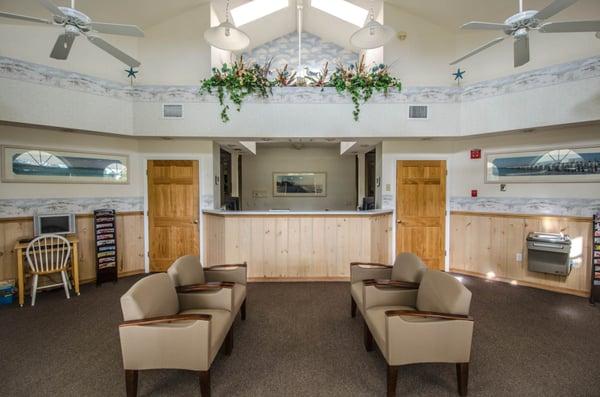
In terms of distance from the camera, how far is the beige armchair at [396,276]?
2.58 meters

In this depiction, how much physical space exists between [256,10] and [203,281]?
16.5ft

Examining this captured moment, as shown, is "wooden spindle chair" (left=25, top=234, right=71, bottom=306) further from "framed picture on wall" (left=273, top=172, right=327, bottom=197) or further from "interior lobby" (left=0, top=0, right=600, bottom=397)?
"framed picture on wall" (left=273, top=172, right=327, bottom=197)

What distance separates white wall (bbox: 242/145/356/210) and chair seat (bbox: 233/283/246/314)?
18.3 feet

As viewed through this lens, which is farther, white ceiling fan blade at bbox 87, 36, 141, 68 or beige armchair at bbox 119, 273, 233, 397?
white ceiling fan blade at bbox 87, 36, 141, 68

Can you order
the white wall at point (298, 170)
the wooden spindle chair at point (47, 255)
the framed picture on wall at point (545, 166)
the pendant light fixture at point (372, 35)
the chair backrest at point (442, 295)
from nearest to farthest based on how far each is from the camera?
1. the chair backrest at point (442, 295)
2. the pendant light fixture at point (372, 35)
3. the wooden spindle chair at point (47, 255)
4. the framed picture on wall at point (545, 166)
5. the white wall at point (298, 170)

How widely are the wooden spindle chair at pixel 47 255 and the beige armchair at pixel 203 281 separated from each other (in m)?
2.20

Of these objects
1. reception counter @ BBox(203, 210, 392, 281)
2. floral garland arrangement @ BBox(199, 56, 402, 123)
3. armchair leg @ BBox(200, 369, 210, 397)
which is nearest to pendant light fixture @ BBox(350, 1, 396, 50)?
floral garland arrangement @ BBox(199, 56, 402, 123)

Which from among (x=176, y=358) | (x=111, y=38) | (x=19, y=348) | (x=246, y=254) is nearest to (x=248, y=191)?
(x=246, y=254)

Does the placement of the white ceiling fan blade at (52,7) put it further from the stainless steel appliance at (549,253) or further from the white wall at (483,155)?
the stainless steel appliance at (549,253)

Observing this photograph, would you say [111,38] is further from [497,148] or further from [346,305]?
[497,148]

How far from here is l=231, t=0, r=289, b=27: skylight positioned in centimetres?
507

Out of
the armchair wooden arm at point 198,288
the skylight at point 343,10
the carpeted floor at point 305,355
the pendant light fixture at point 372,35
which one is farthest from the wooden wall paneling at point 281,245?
the skylight at point 343,10

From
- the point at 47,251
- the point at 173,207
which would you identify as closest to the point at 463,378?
the point at 173,207

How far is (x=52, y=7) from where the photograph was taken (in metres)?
2.17
